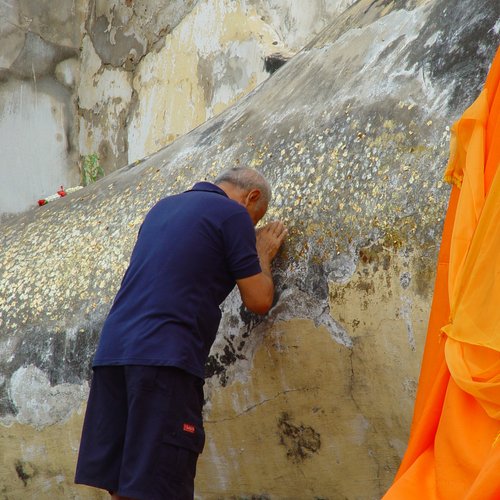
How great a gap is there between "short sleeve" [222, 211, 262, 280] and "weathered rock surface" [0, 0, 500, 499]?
18 centimetres

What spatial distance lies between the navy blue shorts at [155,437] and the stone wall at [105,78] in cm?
261

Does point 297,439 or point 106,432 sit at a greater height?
point 106,432

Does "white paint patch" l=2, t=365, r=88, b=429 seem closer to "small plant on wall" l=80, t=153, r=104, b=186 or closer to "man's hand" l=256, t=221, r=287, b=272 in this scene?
"man's hand" l=256, t=221, r=287, b=272

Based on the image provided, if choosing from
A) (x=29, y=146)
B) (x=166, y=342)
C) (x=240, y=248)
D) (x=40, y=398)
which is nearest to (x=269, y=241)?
(x=240, y=248)

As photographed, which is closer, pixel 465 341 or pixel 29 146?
pixel 465 341

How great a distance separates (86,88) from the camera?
19.4 ft

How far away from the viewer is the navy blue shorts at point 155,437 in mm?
2248

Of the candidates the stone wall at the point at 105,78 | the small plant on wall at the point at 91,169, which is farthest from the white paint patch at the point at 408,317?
the small plant on wall at the point at 91,169

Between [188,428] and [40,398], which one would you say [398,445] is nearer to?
[188,428]

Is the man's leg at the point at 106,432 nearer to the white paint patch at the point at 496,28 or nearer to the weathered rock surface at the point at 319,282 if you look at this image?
the weathered rock surface at the point at 319,282

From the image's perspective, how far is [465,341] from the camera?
6.29ft

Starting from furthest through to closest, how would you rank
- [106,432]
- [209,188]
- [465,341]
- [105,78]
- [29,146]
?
[29,146]
[105,78]
[209,188]
[106,432]
[465,341]

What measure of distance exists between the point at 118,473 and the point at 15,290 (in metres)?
0.98

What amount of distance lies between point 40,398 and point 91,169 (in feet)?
9.88
